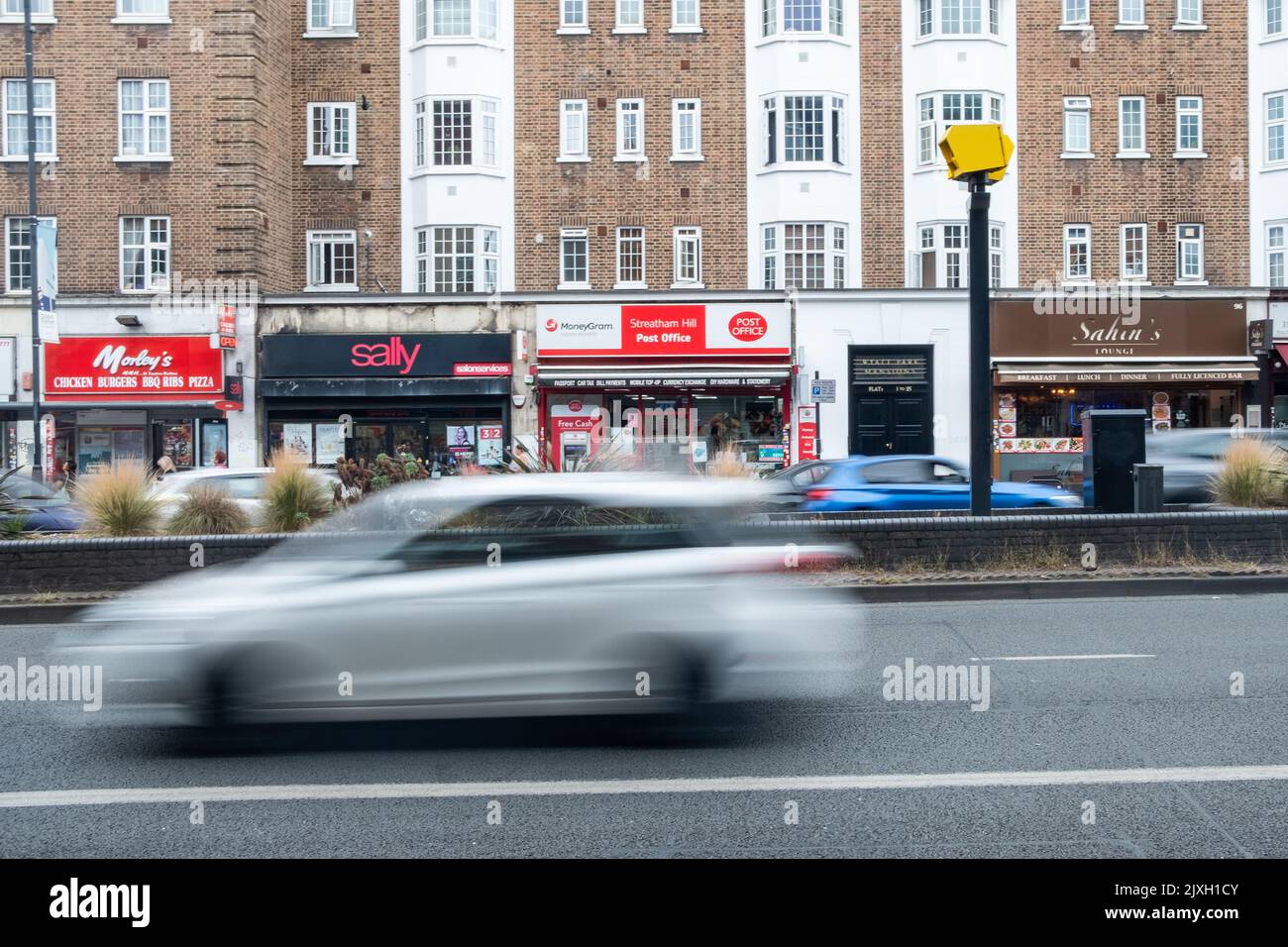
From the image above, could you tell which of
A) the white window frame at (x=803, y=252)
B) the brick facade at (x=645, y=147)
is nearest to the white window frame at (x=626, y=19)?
the brick facade at (x=645, y=147)

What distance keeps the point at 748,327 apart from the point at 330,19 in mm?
12531

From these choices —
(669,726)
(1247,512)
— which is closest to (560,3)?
(1247,512)

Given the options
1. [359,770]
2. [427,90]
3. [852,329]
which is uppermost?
[427,90]

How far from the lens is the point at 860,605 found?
12.2 m

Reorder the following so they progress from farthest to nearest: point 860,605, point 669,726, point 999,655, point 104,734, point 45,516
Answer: point 45,516, point 860,605, point 999,655, point 104,734, point 669,726

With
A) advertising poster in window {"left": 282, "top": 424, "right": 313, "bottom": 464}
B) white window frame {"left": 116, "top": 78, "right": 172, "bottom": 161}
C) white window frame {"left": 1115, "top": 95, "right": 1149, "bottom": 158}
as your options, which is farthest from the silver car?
white window frame {"left": 116, "top": 78, "right": 172, "bottom": 161}

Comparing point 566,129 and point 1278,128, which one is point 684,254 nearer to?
point 566,129

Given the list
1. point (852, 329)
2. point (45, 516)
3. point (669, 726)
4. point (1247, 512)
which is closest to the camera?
point (669, 726)

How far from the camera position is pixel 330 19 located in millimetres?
29000

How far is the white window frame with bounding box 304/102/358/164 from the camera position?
28922 millimetres

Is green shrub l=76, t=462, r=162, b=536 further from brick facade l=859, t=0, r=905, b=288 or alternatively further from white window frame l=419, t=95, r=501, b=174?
brick facade l=859, t=0, r=905, b=288

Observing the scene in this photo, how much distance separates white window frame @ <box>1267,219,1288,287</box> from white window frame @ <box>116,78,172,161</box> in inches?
1022

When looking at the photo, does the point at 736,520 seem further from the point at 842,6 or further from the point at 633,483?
the point at 842,6

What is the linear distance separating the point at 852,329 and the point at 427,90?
37.5 ft
